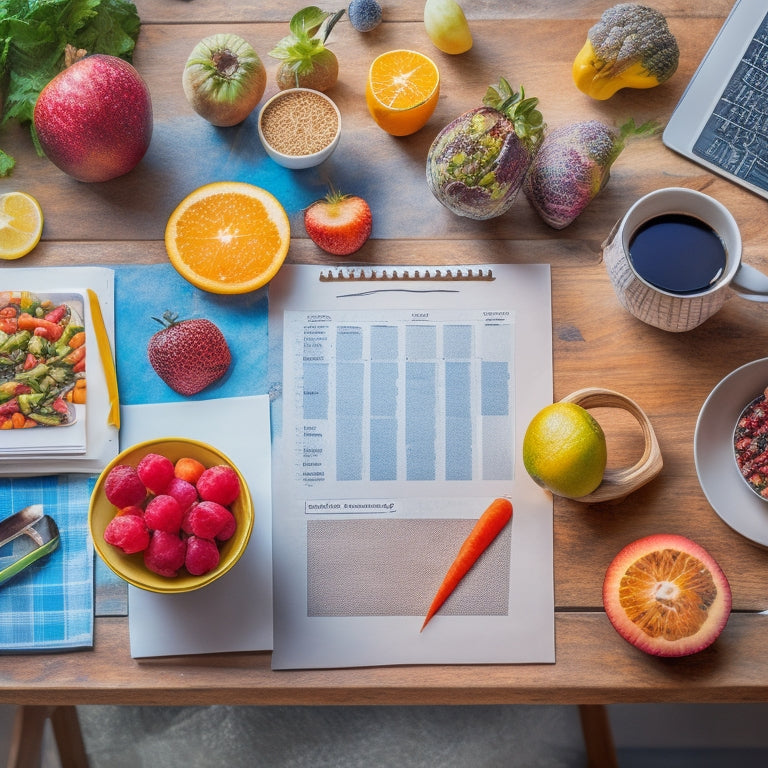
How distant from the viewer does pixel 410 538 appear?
869 mm

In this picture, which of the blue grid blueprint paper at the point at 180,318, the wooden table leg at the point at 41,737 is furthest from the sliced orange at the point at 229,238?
the wooden table leg at the point at 41,737

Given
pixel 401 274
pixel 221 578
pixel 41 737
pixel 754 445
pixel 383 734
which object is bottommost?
pixel 383 734

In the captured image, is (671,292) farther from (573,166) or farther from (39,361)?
(39,361)

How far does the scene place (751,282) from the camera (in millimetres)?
783

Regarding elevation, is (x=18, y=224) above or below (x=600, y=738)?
above

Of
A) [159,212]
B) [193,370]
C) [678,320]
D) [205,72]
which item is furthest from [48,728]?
[678,320]

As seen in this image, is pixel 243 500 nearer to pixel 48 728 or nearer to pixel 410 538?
pixel 410 538

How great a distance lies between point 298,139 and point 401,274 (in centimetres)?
21

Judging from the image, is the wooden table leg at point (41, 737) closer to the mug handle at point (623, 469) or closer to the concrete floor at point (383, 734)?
the concrete floor at point (383, 734)

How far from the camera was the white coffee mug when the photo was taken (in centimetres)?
79

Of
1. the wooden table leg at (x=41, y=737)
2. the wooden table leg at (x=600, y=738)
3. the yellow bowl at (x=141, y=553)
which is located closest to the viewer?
the yellow bowl at (x=141, y=553)

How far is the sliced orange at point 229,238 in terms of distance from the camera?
0.87 meters

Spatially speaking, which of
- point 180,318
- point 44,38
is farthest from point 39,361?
point 44,38

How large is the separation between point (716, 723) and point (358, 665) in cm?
73
